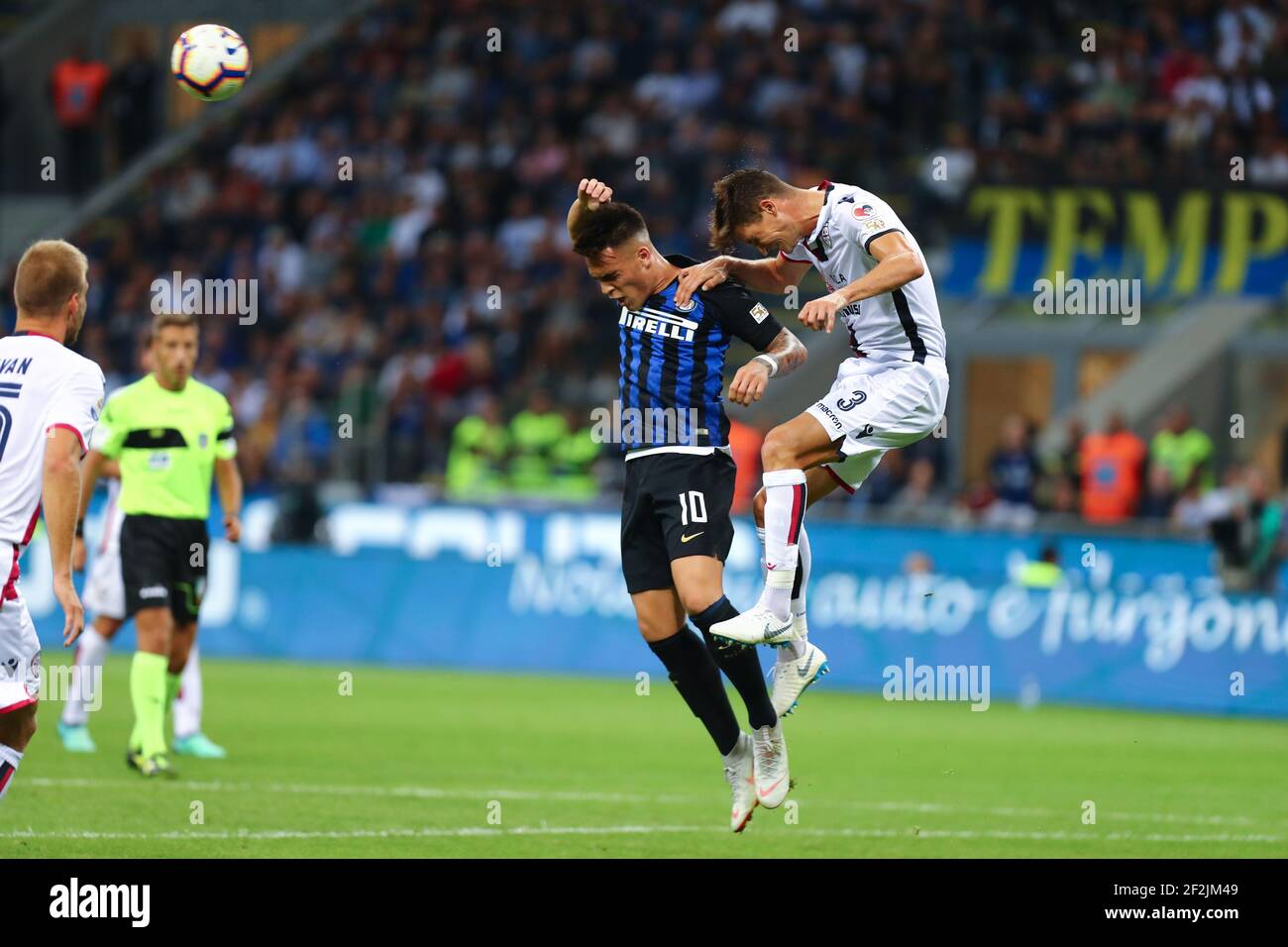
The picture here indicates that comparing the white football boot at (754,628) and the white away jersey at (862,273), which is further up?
the white away jersey at (862,273)

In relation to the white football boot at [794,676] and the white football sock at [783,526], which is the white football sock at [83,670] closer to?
the white football boot at [794,676]

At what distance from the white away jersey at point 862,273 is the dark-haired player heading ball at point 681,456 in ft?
1.16

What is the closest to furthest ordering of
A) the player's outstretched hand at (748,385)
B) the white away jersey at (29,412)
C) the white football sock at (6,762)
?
the white away jersey at (29,412)
the white football sock at (6,762)
the player's outstretched hand at (748,385)

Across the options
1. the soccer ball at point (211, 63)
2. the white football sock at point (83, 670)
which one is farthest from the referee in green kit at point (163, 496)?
the soccer ball at point (211, 63)

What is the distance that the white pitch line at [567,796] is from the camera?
38.4ft

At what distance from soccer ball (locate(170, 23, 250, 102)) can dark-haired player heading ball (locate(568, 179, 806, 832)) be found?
10.9 ft

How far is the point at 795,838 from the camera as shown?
10586mm

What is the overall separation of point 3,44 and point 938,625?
70.2ft

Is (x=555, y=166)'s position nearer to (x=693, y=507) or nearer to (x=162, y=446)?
(x=162, y=446)

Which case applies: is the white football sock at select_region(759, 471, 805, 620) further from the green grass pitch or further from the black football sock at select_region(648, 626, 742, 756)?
the green grass pitch

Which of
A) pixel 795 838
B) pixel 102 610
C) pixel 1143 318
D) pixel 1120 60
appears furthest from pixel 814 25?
pixel 795 838

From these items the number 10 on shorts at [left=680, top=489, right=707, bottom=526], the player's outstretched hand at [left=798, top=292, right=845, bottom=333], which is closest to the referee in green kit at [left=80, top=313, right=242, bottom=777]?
the number 10 on shorts at [left=680, top=489, right=707, bottom=526]

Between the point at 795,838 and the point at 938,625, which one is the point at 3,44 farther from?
the point at 795,838

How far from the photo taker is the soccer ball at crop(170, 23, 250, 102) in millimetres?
11758
